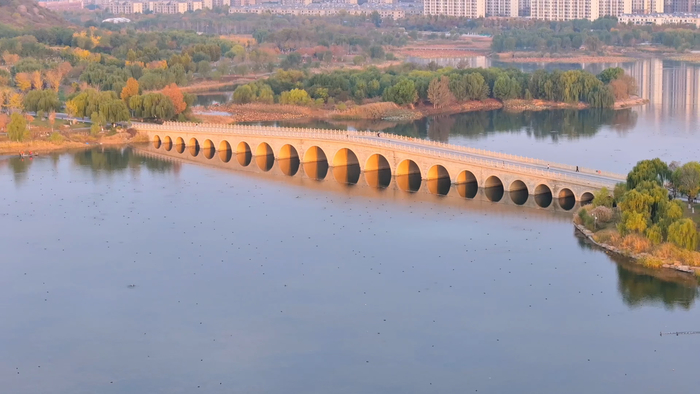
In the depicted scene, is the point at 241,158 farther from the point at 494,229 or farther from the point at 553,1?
the point at 553,1

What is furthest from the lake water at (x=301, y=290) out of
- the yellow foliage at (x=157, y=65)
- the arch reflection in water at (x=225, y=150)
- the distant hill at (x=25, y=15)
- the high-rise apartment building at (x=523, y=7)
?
the high-rise apartment building at (x=523, y=7)

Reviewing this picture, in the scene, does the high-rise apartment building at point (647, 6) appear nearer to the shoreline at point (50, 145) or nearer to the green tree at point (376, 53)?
the green tree at point (376, 53)

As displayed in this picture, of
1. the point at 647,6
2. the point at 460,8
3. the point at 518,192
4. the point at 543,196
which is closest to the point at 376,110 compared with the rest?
the point at 518,192

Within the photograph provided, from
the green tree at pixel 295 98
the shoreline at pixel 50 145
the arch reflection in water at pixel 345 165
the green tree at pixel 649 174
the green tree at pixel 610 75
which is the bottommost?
the arch reflection in water at pixel 345 165

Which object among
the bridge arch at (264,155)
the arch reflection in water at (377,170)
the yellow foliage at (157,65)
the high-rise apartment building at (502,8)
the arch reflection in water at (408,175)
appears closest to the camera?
the arch reflection in water at (408,175)

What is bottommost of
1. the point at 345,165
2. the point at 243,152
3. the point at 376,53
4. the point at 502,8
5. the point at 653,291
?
the point at 653,291

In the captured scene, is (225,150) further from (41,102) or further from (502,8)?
(502,8)
